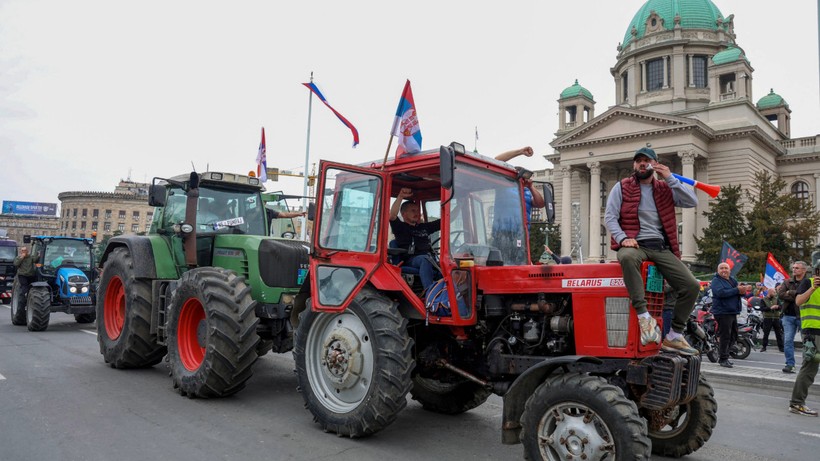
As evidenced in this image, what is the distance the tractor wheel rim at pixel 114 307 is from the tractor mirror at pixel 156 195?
1505mm

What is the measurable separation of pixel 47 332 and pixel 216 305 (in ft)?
28.4

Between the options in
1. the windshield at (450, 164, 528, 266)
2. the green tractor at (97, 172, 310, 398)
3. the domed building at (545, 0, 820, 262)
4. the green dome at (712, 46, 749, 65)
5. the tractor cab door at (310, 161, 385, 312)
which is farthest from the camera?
the green dome at (712, 46, 749, 65)

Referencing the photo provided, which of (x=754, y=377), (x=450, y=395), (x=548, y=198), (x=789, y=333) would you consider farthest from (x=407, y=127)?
(x=789, y=333)

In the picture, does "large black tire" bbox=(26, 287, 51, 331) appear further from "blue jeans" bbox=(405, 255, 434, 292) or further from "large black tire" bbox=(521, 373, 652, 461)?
"large black tire" bbox=(521, 373, 652, 461)

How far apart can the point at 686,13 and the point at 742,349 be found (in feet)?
189

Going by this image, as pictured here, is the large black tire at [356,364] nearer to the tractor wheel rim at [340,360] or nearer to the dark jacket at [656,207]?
the tractor wheel rim at [340,360]

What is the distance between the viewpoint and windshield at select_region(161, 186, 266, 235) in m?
8.11

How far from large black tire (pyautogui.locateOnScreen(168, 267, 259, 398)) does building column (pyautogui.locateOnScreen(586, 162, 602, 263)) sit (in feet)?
159

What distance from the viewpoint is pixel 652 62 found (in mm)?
60438

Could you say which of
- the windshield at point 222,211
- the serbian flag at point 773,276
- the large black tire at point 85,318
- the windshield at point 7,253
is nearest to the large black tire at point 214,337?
the windshield at point 222,211

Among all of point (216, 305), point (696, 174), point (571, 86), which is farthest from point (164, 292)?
point (571, 86)

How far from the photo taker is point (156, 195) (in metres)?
7.96

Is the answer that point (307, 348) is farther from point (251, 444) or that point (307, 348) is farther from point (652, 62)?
point (652, 62)

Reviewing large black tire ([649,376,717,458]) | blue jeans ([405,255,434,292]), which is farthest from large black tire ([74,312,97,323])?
large black tire ([649,376,717,458])
